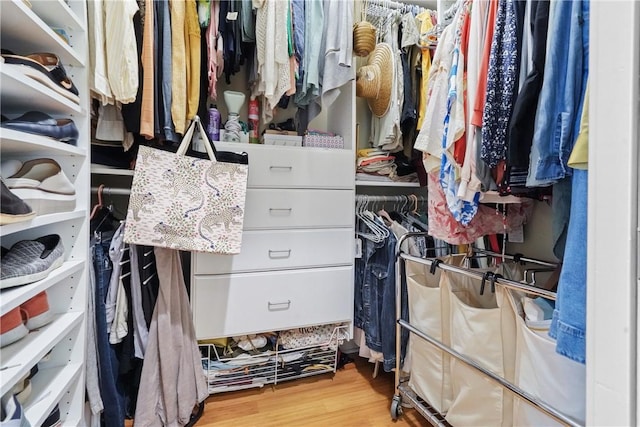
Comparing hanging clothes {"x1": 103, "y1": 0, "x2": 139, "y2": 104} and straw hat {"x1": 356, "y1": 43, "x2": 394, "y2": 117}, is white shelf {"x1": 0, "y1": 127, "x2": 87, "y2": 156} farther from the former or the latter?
straw hat {"x1": 356, "y1": 43, "x2": 394, "y2": 117}

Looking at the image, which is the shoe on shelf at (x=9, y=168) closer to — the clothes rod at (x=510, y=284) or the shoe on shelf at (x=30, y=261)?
the shoe on shelf at (x=30, y=261)

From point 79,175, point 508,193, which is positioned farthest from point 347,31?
point 79,175

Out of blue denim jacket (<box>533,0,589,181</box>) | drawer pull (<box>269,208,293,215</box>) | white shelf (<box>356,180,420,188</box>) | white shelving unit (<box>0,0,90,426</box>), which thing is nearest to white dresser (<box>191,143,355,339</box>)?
drawer pull (<box>269,208,293,215</box>)

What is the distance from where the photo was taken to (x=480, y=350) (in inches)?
39.9

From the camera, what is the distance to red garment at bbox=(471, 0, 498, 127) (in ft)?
2.93

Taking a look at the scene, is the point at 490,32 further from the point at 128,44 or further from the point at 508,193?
the point at 128,44

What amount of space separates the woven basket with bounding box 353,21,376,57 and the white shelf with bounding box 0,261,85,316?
1.44 m

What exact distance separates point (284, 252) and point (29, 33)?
1.08 meters

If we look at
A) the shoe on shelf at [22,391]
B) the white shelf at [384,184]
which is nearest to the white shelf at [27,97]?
the shoe on shelf at [22,391]

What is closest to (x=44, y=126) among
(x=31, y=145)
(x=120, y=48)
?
(x=31, y=145)

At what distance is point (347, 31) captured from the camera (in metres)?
1.52

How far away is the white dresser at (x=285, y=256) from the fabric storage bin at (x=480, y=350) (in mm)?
572

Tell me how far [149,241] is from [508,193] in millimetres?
1154

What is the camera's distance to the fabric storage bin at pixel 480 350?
96 centimetres
